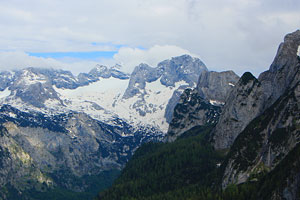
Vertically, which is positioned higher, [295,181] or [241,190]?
[295,181]

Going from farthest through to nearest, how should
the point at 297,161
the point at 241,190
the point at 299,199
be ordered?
the point at 241,190, the point at 297,161, the point at 299,199

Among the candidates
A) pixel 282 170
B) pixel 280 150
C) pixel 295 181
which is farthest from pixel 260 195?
pixel 280 150

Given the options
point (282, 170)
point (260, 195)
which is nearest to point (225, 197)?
point (260, 195)

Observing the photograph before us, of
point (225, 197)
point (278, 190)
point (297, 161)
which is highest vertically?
point (297, 161)

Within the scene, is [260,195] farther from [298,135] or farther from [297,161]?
[298,135]

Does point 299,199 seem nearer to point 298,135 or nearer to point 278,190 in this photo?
point 278,190

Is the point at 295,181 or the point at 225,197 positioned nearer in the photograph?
the point at 295,181

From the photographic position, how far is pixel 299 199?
135125mm

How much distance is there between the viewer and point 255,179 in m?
197

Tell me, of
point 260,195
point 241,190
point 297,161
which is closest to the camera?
point 297,161

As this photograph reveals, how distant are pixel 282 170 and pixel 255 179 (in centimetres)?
4413

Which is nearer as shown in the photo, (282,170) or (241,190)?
(282,170)

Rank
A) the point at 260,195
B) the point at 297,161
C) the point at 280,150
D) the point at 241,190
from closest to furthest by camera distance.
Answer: the point at 297,161, the point at 260,195, the point at 241,190, the point at 280,150

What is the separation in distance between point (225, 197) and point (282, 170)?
130 feet
